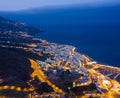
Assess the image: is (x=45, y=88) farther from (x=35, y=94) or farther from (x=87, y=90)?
(x=87, y=90)

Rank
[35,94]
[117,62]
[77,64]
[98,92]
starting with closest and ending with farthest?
[35,94] → [98,92] → [77,64] → [117,62]

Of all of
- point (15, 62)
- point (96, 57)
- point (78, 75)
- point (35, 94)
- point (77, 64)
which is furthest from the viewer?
point (96, 57)

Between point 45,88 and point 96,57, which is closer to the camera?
point 45,88

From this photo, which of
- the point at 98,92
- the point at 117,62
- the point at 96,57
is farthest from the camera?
the point at 96,57

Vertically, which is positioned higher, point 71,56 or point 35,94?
point 71,56

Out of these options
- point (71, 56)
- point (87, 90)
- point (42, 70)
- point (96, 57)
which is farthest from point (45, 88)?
point (96, 57)

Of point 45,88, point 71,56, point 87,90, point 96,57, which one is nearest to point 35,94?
point 45,88

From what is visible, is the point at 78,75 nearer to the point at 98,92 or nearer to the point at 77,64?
the point at 98,92

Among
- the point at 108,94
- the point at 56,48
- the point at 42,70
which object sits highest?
the point at 56,48

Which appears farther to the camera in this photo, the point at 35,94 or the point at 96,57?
the point at 96,57
